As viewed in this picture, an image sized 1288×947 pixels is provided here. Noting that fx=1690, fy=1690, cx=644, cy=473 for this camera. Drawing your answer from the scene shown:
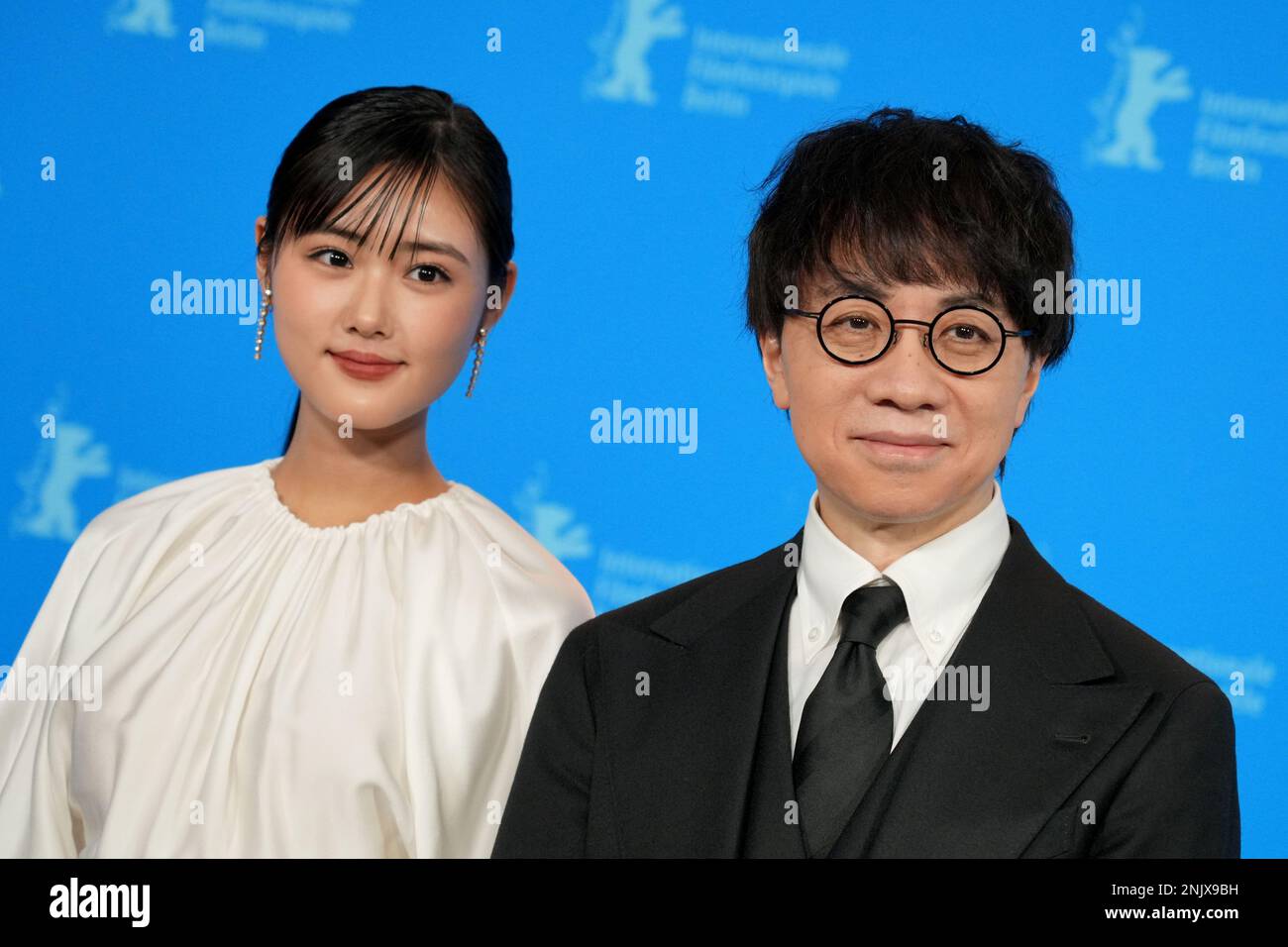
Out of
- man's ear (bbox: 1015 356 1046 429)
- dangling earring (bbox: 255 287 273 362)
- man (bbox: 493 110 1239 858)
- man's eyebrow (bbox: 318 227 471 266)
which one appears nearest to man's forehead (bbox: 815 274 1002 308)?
man (bbox: 493 110 1239 858)

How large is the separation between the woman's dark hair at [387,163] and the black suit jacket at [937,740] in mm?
726

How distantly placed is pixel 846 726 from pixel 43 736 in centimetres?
140

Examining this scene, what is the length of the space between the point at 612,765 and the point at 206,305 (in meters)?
1.49

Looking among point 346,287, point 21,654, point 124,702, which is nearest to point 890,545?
point 346,287

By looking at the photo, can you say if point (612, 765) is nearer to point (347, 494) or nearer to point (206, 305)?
point (347, 494)

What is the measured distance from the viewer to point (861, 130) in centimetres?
258

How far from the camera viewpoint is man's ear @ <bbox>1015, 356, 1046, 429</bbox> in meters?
2.47

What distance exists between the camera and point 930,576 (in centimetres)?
242

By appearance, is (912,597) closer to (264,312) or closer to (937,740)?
(937,740)

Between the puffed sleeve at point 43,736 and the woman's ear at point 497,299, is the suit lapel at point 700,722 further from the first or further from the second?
the puffed sleeve at point 43,736

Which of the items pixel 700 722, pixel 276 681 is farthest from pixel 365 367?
pixel 700 722

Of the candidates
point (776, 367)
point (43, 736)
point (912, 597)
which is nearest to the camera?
point (912, 597)

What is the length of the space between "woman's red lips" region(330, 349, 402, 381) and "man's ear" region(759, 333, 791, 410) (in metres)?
0.61

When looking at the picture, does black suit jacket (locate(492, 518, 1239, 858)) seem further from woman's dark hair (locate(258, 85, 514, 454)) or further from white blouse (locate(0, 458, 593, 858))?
woman's dark hair (locate(258, 85, 514, 454))
